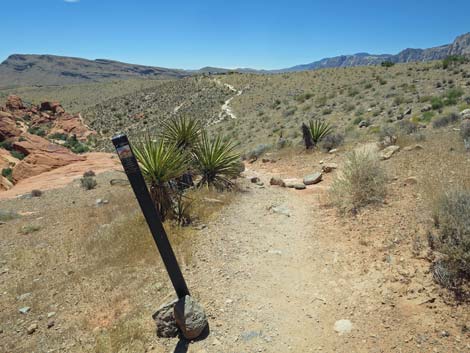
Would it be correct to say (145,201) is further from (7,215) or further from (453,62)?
(453,62)

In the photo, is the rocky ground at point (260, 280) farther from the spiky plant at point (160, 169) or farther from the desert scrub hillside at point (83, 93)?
the desert scrub hillside at point (83, 93)

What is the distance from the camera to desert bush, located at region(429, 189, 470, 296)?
3449mm

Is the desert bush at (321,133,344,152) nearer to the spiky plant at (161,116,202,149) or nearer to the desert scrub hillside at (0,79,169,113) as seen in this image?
the spiky plant at (161,116,202,149)

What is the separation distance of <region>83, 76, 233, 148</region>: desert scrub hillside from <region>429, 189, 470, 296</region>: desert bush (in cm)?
2908

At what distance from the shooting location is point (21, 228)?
26.1 feet

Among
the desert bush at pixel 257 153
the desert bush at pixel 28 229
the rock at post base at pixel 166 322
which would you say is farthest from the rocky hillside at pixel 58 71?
the rock at post base at pixel 166 322

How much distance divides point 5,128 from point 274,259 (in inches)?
949

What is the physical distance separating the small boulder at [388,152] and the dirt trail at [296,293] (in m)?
3.08

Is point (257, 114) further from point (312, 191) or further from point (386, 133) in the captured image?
point (312, 191)

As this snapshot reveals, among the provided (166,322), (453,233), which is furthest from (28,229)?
(453,233)

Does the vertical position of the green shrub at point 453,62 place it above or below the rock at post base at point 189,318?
above

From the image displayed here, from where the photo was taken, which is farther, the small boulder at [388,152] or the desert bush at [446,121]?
the desert bush at [446,121]

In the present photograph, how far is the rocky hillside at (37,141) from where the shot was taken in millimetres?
15768

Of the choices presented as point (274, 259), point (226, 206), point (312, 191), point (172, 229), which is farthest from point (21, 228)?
point (312, 191)
